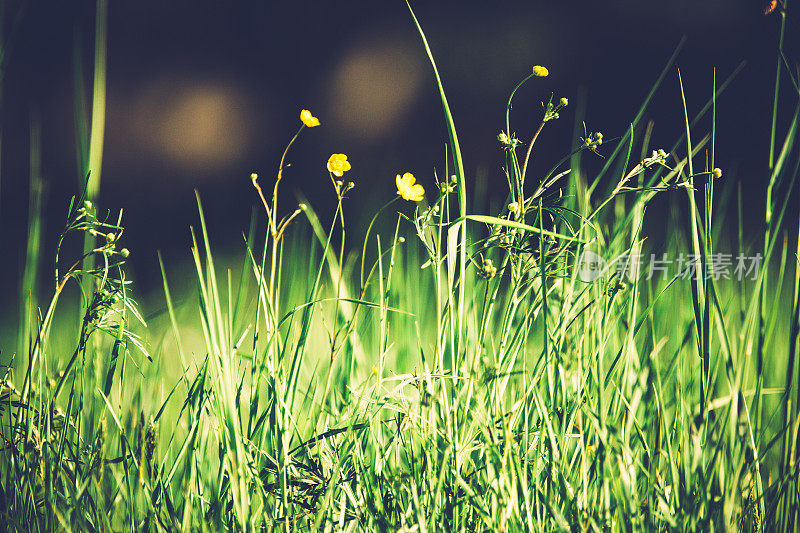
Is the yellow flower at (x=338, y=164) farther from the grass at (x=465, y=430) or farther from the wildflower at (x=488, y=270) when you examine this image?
the wildflower at (x=488, y=270)

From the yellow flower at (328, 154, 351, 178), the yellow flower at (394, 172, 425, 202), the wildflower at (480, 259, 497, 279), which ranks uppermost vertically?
the yellow flower at (328, 154, 351, 178)

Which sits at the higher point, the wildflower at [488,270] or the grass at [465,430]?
the wildflower at [488,270]

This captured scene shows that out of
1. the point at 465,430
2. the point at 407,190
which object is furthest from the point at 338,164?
the point at 465,430

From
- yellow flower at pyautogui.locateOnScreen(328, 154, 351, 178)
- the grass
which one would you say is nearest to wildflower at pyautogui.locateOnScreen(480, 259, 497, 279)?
the grass

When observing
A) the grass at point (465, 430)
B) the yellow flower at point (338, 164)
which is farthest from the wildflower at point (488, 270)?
the yellow flower at point (338, 164)

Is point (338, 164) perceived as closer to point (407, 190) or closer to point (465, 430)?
point (407, 190)

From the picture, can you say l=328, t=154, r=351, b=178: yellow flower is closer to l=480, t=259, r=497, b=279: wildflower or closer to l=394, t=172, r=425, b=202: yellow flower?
l=394, t=172, r=425, b=202: yellow flower

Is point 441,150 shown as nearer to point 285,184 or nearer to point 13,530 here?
point 285,184

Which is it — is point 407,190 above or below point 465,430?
above

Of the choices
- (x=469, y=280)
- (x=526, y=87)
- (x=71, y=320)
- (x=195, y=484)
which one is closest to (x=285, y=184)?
(x=526, y=87)

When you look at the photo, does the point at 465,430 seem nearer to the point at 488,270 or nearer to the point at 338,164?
the point at 488,270

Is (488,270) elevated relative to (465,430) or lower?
elevated

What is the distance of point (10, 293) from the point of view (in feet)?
5.46

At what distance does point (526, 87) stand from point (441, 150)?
0.41 m
